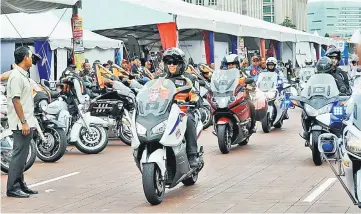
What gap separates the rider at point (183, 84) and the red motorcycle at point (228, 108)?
147 inches

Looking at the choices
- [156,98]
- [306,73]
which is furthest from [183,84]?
[306,73]

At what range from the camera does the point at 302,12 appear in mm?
169875

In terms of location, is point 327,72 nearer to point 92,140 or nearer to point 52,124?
point 92,140

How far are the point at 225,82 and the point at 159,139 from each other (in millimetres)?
4977

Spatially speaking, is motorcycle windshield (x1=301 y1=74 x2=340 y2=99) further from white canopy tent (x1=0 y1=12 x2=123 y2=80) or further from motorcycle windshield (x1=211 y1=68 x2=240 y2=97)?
white canopy tent (x1=0 y1=12 x2=123 y2=80)

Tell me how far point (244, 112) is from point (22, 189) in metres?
5.27

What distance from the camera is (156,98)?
870cm

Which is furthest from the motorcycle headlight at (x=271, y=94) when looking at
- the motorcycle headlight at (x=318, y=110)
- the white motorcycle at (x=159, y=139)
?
the white motorcycle at (x=159, y=139)

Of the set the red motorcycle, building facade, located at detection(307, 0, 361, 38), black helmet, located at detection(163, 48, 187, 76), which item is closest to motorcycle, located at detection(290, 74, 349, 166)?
building facade, located at detection(307, 0, 361, 38)

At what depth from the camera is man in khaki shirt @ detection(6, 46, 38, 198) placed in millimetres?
9055

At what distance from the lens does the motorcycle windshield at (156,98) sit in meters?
8.62

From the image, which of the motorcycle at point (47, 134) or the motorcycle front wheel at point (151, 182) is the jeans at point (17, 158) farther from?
the motorcycle at point (47, 134)

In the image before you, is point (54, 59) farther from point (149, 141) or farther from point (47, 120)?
point (149, 141)

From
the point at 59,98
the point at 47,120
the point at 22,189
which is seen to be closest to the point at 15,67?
the point at 22,189
